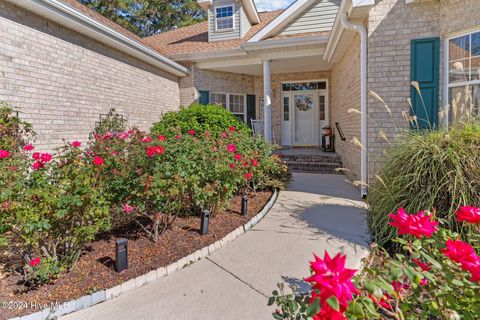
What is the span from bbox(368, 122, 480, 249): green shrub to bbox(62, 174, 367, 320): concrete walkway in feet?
1.92

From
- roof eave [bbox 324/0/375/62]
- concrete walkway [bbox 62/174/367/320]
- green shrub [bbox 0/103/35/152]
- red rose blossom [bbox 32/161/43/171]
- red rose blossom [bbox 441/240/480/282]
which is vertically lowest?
concrete walkway [bbox 62/174/367/320]

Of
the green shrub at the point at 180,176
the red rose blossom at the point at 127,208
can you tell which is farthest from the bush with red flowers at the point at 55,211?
the green shrub at the point at 180,176

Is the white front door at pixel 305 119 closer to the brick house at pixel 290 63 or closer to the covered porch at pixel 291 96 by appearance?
the covered porch at pixel 291 96

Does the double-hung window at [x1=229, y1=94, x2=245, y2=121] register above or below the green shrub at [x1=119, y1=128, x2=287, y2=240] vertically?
above

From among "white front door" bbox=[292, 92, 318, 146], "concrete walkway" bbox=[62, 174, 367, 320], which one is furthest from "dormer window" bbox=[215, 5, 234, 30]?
"concrete walkway" bbox=[62, 174, 367, 320]

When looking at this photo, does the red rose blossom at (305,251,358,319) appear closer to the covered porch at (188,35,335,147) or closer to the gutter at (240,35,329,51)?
the gutter at (240,35,329,51)

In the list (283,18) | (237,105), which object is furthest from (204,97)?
(283,18)

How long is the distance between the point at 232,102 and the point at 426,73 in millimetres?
7941

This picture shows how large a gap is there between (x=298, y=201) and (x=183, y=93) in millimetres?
7336

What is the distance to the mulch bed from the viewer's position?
2609 millimetres

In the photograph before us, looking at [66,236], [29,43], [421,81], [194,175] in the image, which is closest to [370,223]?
[194,175]

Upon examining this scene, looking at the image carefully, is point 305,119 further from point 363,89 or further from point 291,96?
point 363,89

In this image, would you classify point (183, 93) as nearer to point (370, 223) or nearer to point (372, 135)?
point (372, 135)

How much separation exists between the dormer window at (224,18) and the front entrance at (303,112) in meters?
3.19
